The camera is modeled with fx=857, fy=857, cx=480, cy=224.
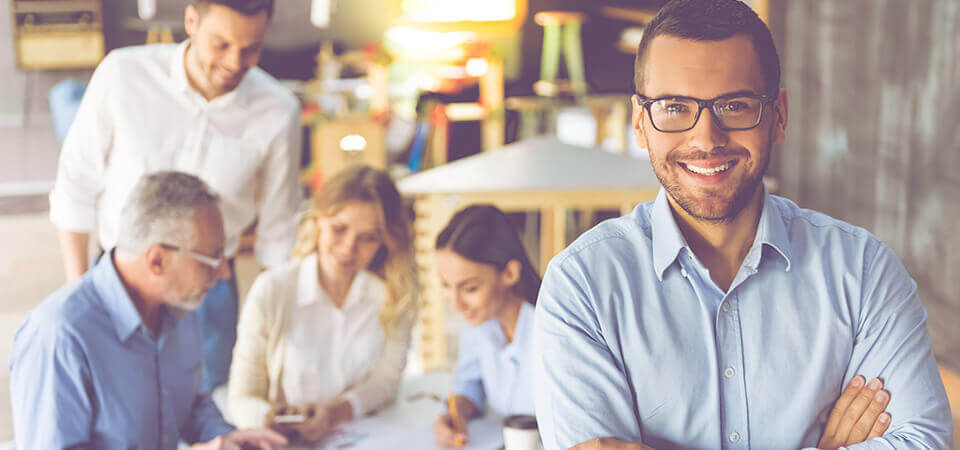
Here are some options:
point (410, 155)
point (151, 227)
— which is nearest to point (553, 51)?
point (410, 155)

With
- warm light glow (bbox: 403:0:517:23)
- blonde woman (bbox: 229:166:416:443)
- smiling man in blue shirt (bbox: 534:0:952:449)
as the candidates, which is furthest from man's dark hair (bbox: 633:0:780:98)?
warm light glow (bbox: 403:0:517:23)

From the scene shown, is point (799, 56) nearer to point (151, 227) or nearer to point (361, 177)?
point (361, 177)

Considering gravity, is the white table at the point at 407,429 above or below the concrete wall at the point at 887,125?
below

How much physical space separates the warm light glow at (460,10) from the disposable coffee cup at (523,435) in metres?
2.69

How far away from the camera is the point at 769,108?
1.11m

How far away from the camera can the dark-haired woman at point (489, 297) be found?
78.7 inches

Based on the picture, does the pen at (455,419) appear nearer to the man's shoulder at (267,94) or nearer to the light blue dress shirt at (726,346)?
the light blue dress shirt at (726,346)

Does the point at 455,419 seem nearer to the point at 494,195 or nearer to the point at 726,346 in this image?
the point at 726,346

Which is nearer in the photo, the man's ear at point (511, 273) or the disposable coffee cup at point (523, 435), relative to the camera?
the disposable coffee cup at point (523, 435)

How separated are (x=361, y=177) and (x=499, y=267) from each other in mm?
470

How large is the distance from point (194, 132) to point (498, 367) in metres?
1.08

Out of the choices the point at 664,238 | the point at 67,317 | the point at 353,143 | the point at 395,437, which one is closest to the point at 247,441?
the point at 395,437

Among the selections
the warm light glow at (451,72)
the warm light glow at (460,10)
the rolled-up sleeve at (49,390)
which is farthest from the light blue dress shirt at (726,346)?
the warm light glow at (451,72)

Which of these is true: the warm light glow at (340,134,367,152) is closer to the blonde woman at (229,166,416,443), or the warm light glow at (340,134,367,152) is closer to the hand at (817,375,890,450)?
the blonde woman at (229,166,416,443)
